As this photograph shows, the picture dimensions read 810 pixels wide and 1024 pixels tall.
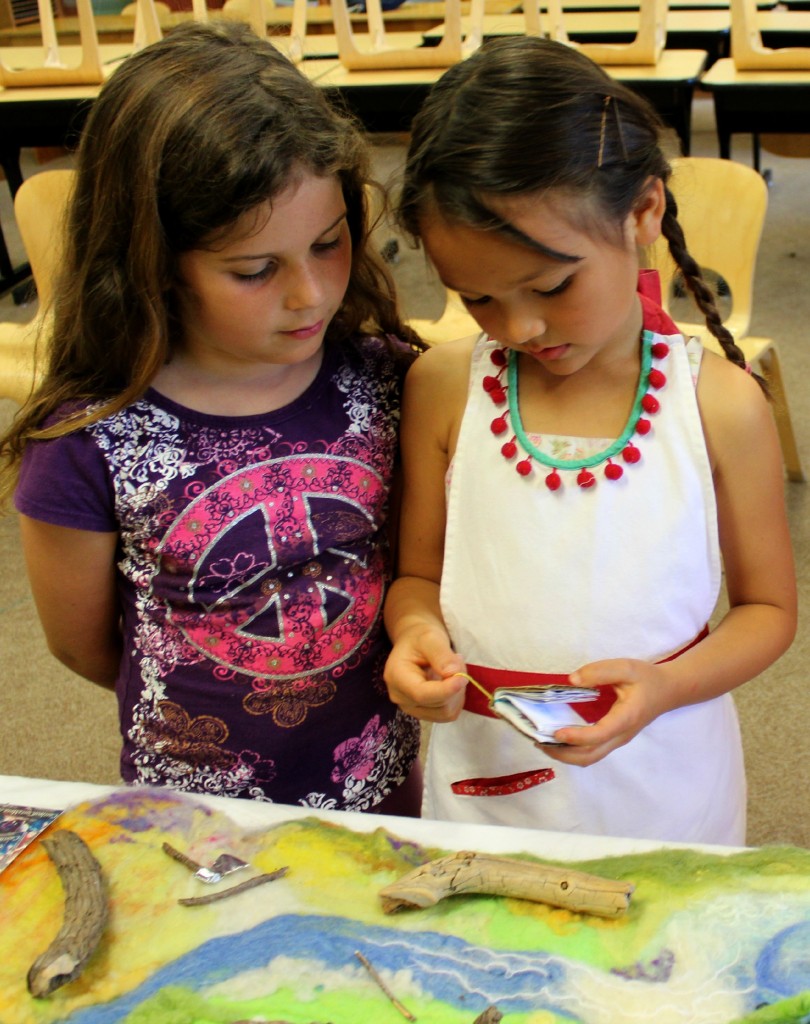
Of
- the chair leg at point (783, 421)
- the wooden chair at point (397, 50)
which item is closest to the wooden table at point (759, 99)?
the wooden chair at point (397, 50)

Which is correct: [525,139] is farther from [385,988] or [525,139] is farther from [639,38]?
[639,38]

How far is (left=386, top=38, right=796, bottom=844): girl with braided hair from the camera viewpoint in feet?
3.04

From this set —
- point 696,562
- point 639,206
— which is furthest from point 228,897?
point 639,206

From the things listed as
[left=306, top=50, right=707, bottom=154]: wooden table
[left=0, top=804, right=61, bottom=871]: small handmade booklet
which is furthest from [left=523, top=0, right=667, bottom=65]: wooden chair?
[left=0, top=804, right=61, bottom=871]: small handmade booklet

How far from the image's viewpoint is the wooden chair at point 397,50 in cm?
349

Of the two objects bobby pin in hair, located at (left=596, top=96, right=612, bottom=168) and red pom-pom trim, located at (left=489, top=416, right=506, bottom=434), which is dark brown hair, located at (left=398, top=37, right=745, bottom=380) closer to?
bobby pin in hair, located at (left=596, top=96, right=612, bottom=168)

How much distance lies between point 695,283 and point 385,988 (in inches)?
29.8

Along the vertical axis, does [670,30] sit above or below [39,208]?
above

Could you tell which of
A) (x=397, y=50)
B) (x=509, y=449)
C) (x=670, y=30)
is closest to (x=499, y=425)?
(x=509, y=449)

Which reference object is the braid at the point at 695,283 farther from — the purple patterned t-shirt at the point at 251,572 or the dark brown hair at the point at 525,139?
the purple patterned t-shirt at the point at 251,572

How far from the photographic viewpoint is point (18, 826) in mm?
1004

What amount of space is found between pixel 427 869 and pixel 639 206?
60 cm

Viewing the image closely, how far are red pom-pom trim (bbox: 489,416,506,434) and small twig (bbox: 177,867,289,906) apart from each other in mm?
459

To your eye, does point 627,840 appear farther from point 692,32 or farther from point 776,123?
point 692,32
